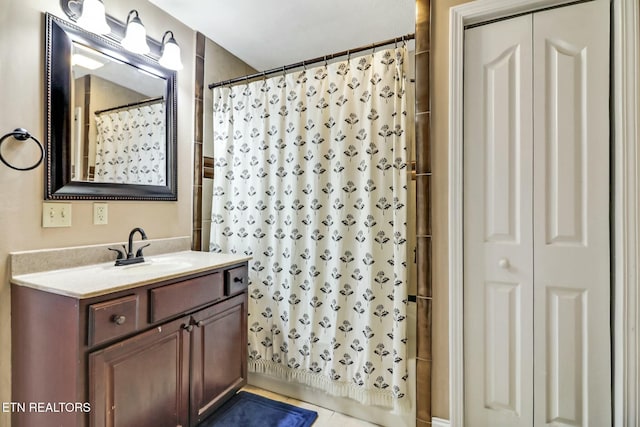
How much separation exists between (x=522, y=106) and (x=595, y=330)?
1059 mm

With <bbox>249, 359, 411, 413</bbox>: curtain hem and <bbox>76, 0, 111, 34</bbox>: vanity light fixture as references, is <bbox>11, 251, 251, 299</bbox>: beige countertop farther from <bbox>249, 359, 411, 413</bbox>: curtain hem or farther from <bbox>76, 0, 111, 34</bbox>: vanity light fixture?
<bbox>76, 0, 111, 34</bbox>: vanity light fixture

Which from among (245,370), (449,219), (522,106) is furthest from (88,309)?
(522,106)

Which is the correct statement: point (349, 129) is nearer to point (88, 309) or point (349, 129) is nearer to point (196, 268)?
point (196, 268)

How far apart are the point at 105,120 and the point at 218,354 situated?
141 cm

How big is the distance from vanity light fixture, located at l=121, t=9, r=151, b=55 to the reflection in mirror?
14cm

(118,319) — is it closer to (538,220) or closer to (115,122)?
(115,122)

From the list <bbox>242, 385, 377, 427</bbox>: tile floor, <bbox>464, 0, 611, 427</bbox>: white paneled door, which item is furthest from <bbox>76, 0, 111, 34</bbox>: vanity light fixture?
<bbox>242, 385, 377, 427</bbox>: tile floor

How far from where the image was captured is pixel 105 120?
1657mm

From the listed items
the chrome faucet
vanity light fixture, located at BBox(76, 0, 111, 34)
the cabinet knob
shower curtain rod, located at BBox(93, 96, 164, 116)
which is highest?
vanity light fixture, located at BBox(76, 0, 111, 34)

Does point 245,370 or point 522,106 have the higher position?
point 522,106

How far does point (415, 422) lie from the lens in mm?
1640

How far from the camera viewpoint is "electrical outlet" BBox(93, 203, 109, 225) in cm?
160

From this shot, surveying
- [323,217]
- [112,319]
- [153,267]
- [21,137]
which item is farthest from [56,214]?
[323,217]

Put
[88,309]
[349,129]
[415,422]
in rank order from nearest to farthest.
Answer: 1. [88,309]
2. [415,422]
3. [349,129]
